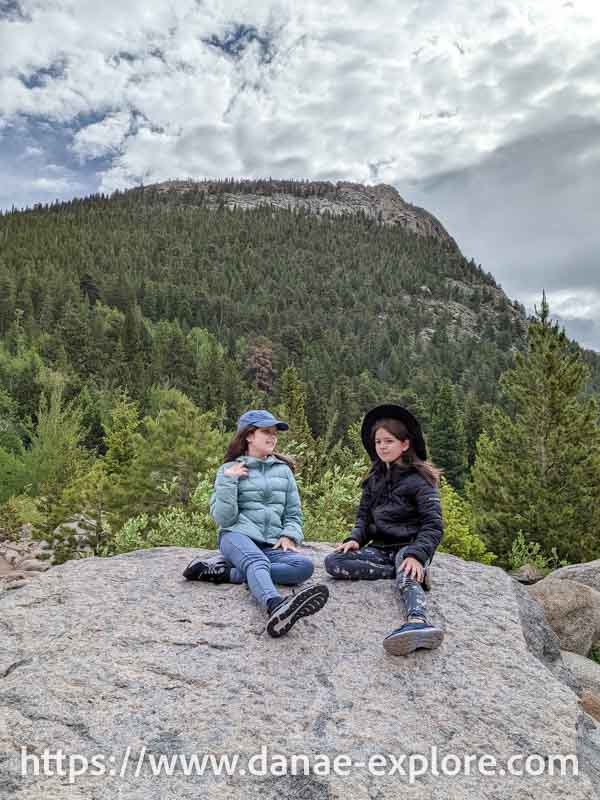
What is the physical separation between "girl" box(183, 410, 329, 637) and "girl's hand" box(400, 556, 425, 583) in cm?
78

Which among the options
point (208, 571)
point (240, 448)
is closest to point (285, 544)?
point (208, 571)

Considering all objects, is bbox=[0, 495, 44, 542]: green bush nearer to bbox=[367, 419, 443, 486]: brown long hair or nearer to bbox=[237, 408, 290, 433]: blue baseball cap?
bbox=[237, 408, 290, 433]: blue baseball cap

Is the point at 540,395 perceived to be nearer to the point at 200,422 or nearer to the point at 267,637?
the point at 200,422

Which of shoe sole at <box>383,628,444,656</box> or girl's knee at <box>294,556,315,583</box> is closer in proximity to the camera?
shoe sole at <box>383,628,444,656</box>

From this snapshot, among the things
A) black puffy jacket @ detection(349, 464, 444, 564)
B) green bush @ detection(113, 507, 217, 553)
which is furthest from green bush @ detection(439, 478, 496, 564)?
black puffy jacket @ detection(349, 464, 444, 564)

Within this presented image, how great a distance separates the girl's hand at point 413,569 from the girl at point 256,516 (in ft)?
2.55

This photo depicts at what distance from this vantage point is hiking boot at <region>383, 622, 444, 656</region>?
3.66 meters

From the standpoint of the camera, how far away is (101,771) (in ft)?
8.73

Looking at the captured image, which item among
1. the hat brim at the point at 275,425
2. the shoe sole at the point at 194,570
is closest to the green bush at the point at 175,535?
the shoe sole at the point at 194,570

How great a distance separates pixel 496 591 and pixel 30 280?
91.2 m

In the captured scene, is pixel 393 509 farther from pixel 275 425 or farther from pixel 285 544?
pixel 275 425

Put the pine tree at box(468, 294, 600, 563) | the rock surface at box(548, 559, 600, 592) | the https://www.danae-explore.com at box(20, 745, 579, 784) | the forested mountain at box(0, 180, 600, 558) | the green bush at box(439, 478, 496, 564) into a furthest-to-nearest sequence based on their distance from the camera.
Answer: the pine tree at box(468, 294, 600, 563), the forested mountain at box(0, 180, 600, 558), the green bush at box(439, 478, 496, 564), the rock surface at box(548, 559, 600, 592), the https://www.danae-explore.com at box(20, 745, 579, 784)

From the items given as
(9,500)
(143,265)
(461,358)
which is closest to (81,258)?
(143,265)

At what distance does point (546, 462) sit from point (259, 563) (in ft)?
54.1
